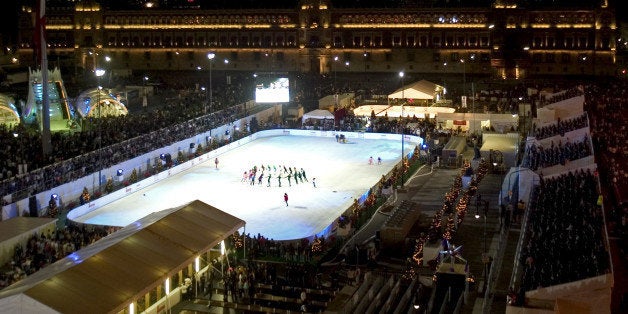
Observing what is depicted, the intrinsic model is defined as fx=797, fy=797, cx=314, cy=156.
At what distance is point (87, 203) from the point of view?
31.4 meters

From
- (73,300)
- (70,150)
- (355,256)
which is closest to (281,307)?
(355,256)

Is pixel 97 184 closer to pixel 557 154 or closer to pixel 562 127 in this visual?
pixel 557 154

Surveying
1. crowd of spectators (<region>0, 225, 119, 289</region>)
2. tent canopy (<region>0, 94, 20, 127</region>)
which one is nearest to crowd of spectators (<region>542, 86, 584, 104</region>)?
crowd of spectators (<region>0, 225, 119, 289</region>)

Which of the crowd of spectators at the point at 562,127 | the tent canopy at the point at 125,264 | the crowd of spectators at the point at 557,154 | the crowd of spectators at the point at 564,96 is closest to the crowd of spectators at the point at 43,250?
the tent canopy at the point at 125,264

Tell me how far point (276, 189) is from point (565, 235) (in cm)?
1690

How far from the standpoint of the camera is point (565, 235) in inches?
827

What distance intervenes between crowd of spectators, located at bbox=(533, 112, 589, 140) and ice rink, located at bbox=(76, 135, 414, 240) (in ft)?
25.4

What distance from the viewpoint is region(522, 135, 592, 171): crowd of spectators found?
3019 cm

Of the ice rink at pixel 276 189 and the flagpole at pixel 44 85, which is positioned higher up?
the flagpole at pixel 44 85

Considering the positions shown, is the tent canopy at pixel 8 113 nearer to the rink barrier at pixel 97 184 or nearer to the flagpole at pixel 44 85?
the flagpole at pixel 44 85

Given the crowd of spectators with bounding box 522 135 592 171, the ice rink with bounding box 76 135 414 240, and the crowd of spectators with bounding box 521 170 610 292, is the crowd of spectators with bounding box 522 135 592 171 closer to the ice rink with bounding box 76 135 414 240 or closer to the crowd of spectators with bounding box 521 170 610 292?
the crowd of spectators with bounding box 521 170 610 292

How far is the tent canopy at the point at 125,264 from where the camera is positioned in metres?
16.8

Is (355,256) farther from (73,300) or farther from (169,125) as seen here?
(169,125)

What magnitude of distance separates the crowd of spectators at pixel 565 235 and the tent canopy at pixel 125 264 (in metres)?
8.45
